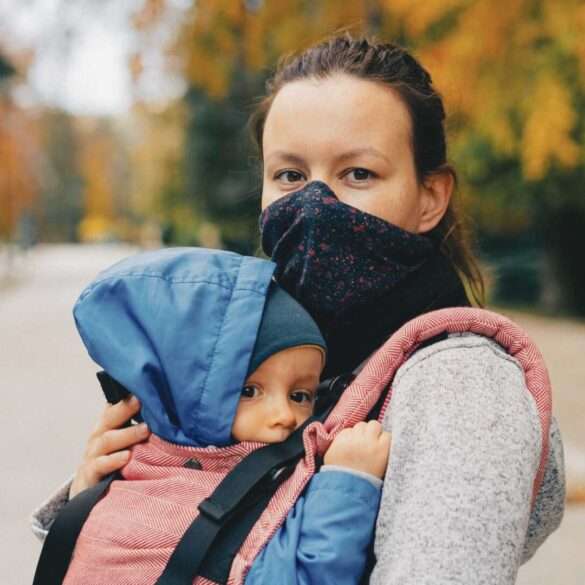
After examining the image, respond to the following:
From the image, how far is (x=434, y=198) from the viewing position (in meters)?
Result: 1.95

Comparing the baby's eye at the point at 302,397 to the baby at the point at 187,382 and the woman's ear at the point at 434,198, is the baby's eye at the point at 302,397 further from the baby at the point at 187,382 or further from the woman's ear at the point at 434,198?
the woman's ear at the point at 434,198

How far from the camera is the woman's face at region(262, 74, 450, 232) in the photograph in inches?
67.9

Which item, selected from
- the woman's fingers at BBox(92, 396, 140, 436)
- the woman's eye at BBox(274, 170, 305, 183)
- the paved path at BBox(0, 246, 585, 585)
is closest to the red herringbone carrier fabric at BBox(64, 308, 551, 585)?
the woman's fingers at BBox(92, 396, 140, 436)

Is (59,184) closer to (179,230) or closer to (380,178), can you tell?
(179,230)

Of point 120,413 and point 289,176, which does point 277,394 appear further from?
point 289,176

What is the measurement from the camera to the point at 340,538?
136cm

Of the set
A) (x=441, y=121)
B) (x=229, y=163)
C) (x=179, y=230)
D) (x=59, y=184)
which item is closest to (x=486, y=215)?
(x=229, y=163)

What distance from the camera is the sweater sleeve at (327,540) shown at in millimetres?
1361

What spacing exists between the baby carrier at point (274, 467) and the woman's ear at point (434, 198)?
466 mm

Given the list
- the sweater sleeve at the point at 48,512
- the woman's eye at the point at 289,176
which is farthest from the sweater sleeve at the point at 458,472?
the sweater sleeve at the point at 48,512

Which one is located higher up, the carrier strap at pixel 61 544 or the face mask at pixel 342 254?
the face mask at pixel 342 254

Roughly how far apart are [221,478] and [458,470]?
1.51 ft

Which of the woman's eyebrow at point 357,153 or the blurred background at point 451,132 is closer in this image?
the woman's eyebrow at point 357,153

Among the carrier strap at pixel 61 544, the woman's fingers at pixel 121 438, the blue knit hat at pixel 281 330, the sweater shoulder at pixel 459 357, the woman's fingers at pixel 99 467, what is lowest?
Result: the carrier strap at pixel 61 544
